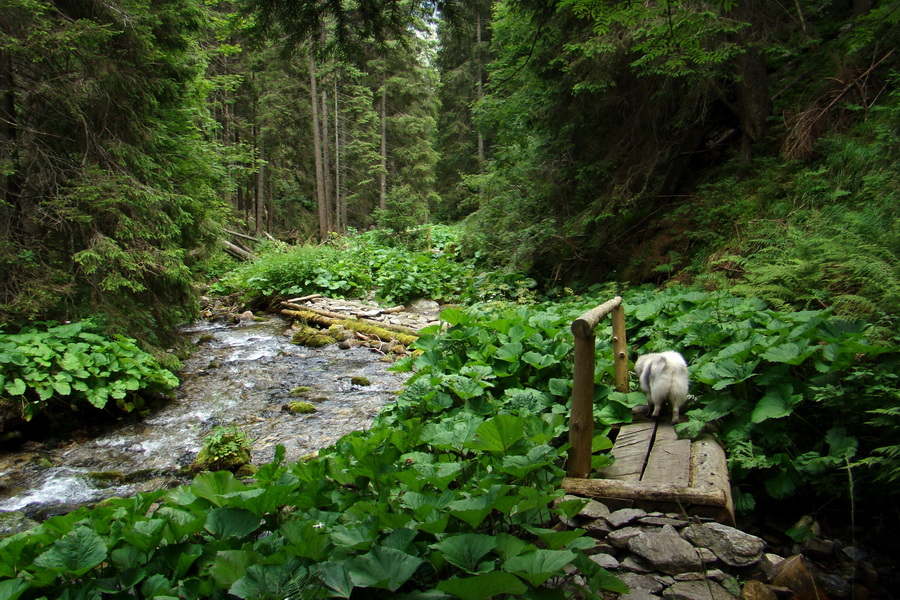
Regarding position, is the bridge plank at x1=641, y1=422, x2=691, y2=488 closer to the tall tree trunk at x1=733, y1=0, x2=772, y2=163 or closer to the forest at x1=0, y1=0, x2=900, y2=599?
the forest at x1=0, y1=0, x2=900, y2=599

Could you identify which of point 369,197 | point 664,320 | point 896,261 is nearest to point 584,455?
point 664,320

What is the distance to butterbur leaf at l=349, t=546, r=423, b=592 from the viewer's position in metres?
1.57

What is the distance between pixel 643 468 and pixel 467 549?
66.9 inches

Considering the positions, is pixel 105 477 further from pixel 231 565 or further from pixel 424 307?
pixel 424 307

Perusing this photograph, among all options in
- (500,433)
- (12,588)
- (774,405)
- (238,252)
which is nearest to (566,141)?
(774,405)

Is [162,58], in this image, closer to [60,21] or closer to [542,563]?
[60,21]

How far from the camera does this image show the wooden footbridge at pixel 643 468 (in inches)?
99.3

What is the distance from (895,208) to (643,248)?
13.6 feet

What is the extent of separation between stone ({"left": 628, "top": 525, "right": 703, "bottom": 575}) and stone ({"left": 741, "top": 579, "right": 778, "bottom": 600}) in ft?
0.60

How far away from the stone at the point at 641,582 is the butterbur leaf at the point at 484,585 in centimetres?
91

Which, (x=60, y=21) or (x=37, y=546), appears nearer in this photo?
(x=37, y=546)

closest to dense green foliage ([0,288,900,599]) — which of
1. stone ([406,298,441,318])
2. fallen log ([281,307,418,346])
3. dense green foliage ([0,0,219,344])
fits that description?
dense green foliage ([0,0,219,344])

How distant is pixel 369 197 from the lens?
33.1 meters

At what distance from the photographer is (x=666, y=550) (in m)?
2.25
